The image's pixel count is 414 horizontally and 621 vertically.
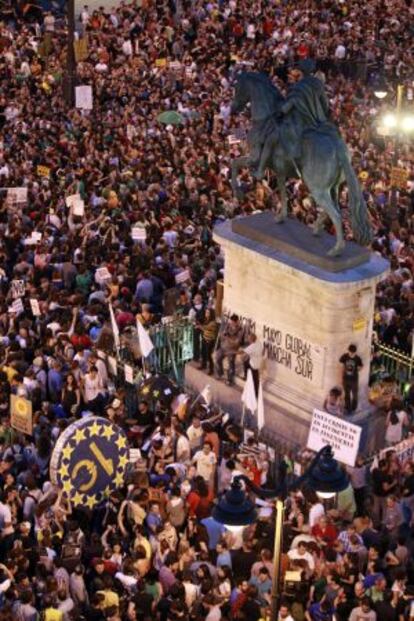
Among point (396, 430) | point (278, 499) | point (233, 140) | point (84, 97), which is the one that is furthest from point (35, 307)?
point (84, 97)

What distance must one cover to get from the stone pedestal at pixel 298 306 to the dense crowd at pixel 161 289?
46 centimetres

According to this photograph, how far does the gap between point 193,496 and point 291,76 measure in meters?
20.8

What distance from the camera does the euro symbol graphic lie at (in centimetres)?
1664

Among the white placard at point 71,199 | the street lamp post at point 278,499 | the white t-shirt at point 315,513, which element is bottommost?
the white t-shirt at point 315,513

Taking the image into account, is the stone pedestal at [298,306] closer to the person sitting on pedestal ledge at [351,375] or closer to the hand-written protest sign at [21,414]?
the person sitting on pedestal ledge at [351,375]

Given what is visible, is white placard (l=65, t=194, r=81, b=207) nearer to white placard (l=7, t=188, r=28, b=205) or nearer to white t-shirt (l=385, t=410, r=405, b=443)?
white placard (l=7, t=188, r=28, b=205)

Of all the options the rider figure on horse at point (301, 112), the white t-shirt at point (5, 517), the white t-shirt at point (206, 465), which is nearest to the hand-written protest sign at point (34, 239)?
the rider figure on horse at point (301, 112)

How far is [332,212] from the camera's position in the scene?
768 inches

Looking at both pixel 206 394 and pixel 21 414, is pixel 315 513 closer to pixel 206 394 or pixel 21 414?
pixel 206 394

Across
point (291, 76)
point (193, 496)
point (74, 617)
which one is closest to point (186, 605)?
point (74, 617)

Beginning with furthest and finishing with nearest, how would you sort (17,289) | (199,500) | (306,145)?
(17,289) → (306,145) → (199,500)

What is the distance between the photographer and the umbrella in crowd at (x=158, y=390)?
20312 millimetres

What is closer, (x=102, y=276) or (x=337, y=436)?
(x=337, y=436)

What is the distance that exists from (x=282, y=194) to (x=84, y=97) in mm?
12794
